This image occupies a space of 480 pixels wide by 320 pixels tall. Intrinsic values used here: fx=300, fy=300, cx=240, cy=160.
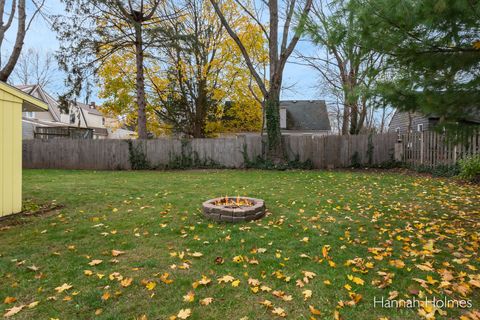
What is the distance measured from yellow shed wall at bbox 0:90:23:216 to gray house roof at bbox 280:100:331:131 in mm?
21464

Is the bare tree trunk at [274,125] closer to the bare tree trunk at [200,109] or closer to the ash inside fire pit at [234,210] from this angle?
the bare tree trunk at [200,109]

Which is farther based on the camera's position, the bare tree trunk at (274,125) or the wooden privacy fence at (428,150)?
the bare tree trunk at (274,125)

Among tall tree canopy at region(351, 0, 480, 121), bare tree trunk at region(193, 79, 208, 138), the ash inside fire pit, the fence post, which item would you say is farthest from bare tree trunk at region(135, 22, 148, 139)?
tall tree canopy at region(351, 0, 480, 121)

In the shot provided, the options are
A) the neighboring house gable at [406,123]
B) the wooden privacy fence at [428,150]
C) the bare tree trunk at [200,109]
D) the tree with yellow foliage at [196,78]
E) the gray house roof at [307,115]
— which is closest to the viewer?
the wooden privacy fence at [428,150]

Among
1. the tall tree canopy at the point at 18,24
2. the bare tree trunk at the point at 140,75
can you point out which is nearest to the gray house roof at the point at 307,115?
the bare tree trunk at the point at 140,75

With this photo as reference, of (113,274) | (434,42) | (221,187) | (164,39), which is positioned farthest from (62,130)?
(434,42)

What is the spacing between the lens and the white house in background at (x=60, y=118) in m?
21.3

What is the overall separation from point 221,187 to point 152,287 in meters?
5.50

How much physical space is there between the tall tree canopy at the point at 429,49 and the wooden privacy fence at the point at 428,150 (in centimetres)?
654

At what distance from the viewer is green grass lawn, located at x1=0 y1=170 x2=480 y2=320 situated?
2439 millimetres

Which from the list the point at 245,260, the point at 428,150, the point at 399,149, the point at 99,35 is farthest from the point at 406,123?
the point at 245,260

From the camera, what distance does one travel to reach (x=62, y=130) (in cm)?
2077

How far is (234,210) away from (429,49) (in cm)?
332

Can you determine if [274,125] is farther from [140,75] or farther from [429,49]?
[429,49]
